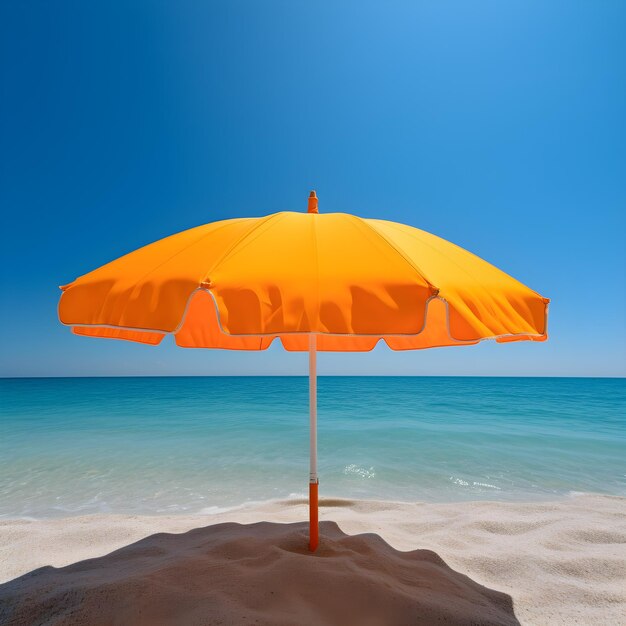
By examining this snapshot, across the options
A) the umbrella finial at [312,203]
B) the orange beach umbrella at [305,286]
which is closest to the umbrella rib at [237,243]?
the orange beach umbrella at [305,286]

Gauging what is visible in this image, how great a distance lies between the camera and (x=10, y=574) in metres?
2.68

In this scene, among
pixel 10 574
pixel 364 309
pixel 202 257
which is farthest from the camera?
pixel 10 574

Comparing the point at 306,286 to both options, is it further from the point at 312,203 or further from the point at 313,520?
the point at 313,520

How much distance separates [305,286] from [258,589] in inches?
65.0

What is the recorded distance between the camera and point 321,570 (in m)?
2.32

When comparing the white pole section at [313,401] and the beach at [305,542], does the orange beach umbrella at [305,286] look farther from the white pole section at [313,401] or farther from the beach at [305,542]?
the beach at [305,542]

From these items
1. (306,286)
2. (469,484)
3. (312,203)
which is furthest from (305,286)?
(469,484)

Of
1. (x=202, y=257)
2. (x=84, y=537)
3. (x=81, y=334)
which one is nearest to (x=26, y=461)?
(x=84, y=537)

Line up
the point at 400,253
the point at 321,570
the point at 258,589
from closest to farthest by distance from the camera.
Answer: the point at 400,253, the point at 258,589, the point at 321,570

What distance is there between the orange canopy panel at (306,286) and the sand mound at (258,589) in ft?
4.33

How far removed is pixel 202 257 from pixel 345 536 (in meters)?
2.31

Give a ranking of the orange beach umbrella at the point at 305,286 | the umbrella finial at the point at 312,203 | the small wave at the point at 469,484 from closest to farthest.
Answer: the orange beach umbrella at the point at 305,286 < the umbrella finial at the point at 312,203 < the small wave at the point at 469,484

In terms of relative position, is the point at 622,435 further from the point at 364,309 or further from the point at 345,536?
the point at 364,309

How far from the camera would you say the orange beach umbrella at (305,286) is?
152 cm
